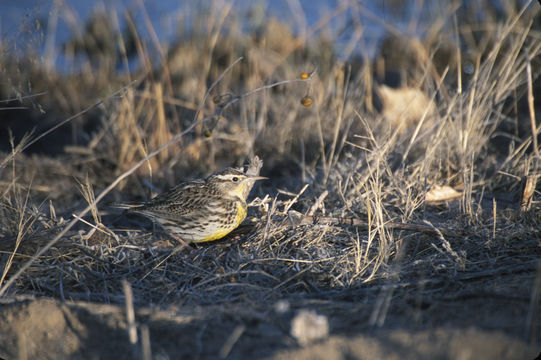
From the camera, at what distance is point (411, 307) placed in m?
3.23

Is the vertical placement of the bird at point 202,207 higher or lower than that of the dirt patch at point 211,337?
lower

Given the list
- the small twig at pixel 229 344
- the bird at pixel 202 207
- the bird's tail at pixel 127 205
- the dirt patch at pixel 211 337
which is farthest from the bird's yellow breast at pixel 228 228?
the small twig at pixel 229 344

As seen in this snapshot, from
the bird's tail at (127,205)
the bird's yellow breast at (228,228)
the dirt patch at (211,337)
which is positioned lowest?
the bird's yellow breast at (228,228)

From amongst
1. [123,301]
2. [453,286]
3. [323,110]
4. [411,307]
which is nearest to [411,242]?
[453,286]

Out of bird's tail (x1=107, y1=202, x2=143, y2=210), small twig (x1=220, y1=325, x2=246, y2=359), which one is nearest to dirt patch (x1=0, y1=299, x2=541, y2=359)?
small twig (x1=220, y1=325, x2=246, y2=359)

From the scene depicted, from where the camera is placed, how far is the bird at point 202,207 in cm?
486

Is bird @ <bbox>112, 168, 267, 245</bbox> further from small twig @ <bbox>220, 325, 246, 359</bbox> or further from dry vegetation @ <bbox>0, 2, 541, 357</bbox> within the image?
small twig @ <bbox>220, 325, 246, 359</bbox>

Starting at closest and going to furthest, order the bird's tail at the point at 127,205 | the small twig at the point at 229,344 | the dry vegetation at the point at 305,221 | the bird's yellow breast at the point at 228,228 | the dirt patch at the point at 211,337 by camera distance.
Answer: the dirt patch at the point at 211,337
the small twig at the point at 229,344
the dry vegetation at the point at 305,221
the bird's yellow breast at the point at 228,228
the bird's tail at the point at 127,205

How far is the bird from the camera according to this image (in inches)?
191

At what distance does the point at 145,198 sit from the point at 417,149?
366cm

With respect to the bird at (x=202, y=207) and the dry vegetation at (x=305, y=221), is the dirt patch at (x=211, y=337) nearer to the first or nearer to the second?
the dry vegetation at (x=305, y=221)

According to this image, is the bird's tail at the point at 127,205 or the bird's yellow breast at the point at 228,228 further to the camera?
the bird's tail at the point at 127,205

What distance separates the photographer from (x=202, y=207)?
502cm

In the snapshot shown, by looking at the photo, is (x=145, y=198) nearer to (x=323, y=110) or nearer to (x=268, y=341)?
(x=323, y=110)
